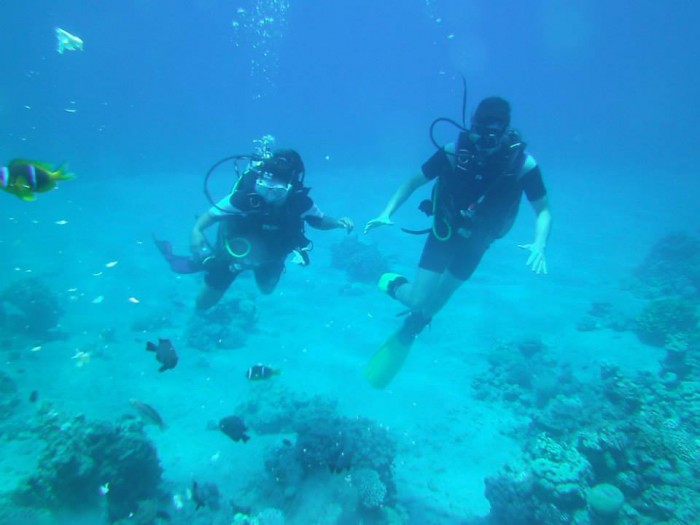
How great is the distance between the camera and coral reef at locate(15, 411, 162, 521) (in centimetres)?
607

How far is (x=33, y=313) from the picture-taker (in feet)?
45.6

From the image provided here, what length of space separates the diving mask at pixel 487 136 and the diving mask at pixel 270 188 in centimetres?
302

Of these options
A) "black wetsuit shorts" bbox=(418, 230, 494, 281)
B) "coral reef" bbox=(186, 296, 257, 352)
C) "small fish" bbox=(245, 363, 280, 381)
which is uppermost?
"black wetsuit shorts" bbox=(418, 230, 494, 281)

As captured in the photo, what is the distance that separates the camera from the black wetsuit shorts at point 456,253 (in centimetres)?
724

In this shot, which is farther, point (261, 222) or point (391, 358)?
point (391, 358)

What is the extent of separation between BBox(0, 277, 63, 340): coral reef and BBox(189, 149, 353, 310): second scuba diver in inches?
407

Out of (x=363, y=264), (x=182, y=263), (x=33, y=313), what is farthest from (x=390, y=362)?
(x=33, y=313)

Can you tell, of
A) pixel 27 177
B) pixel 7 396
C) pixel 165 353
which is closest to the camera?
pixel 27 177

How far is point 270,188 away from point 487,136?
343 cm

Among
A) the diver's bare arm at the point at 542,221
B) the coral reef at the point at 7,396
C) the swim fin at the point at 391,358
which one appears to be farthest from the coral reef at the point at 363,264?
the coral reef at the point at 7,396

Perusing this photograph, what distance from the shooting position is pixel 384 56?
12000cm

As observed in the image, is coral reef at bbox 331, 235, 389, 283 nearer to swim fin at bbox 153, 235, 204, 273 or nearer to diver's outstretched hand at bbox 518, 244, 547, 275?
swim fin at bbox 153, 235, 204, 273

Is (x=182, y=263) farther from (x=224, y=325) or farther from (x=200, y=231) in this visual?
(x=224, y=325)

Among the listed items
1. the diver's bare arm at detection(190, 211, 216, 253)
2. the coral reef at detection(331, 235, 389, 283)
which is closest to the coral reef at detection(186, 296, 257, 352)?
the coral reef at detection(331, 235, 389, 283)
